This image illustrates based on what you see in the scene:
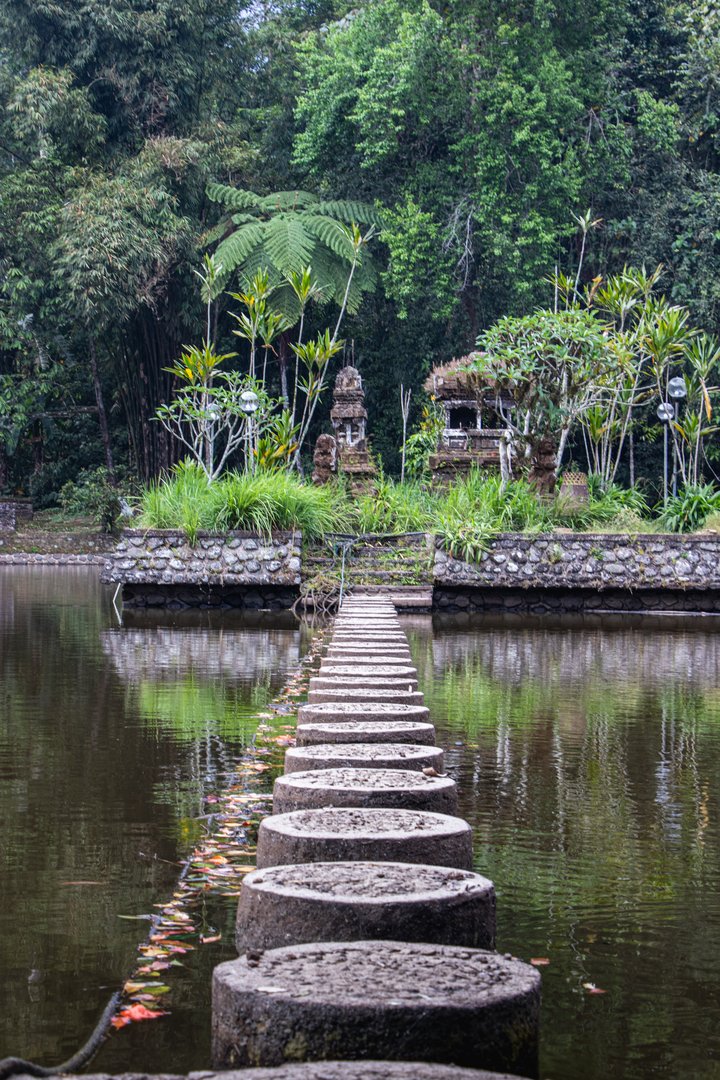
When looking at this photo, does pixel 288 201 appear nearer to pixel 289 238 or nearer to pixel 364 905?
pixel 289 238

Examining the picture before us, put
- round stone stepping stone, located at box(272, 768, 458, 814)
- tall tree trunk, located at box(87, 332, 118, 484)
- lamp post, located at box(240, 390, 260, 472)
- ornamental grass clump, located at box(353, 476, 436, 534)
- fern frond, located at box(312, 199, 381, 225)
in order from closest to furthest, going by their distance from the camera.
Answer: round stone stepping stone, located at box(272, 768, 458, 814), ornamental grass clump, located at box(353, 476, 436, 534), lamp post, located at box(240, 390, 260, 472), fern frond, located at box(312, 199, 381, 225), tall tree trunk, located at box(87, 332, 118, 484)

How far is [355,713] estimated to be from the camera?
420 cm

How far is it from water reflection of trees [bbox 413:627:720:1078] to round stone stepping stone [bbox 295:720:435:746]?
1.48 ft

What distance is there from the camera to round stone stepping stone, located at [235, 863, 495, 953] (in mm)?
2443

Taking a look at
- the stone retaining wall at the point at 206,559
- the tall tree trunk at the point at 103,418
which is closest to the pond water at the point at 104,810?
the stone retaining wall at the point at 206,559

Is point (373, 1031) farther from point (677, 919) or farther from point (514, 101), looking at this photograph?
point (514, 101)

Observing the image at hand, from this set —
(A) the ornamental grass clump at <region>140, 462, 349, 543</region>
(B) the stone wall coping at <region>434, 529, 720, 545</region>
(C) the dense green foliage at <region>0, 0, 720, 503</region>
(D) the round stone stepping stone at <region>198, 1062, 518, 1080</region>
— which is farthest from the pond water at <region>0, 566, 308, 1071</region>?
(C) the dense green foliage at <region>0, 0, 720, 503</region>

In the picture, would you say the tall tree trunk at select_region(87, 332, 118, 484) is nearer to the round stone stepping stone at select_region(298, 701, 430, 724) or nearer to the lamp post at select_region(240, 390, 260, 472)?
the lamp post at select_region(240, 390, 260, 472)

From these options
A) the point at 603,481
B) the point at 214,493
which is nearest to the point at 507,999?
the point at 214,493

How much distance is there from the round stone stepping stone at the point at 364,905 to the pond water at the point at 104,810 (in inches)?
12.2

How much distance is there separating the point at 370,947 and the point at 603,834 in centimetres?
232

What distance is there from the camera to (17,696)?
7602 millimetres

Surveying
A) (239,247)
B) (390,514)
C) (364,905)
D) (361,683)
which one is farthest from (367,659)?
(239,247)

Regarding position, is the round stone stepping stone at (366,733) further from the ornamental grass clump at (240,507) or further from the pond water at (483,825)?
the ornamental grass clump at (240,507)
